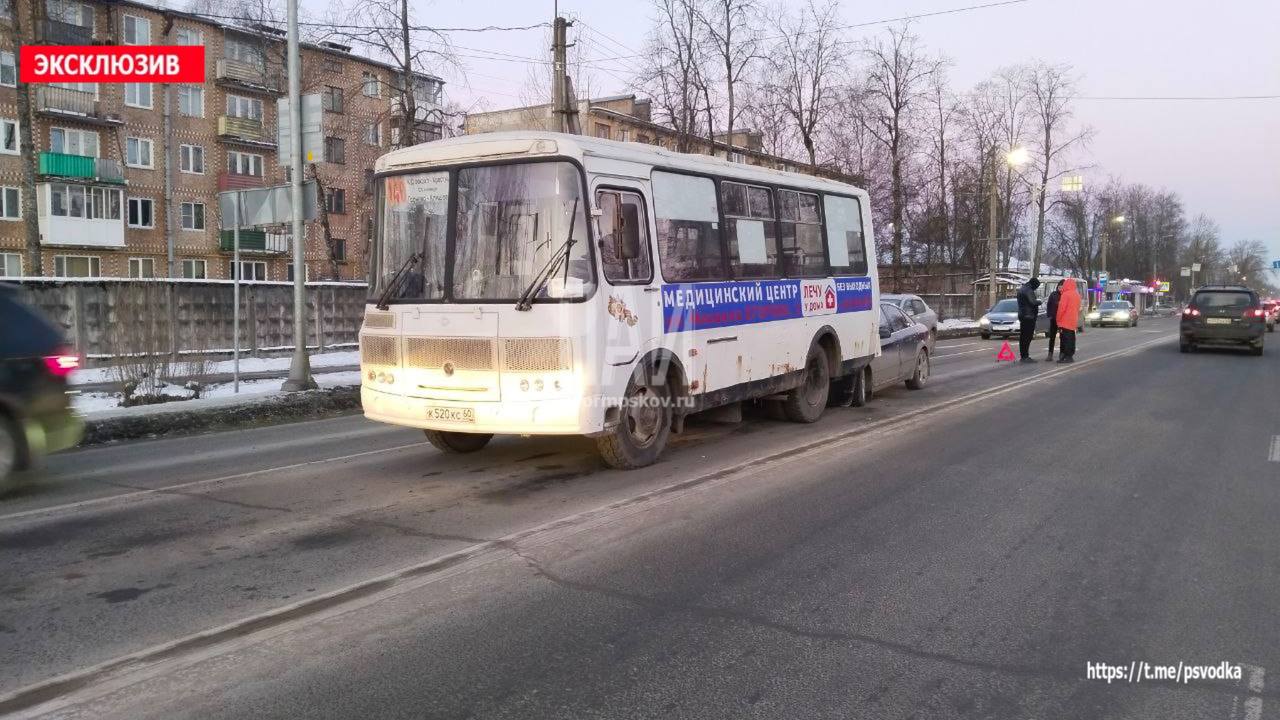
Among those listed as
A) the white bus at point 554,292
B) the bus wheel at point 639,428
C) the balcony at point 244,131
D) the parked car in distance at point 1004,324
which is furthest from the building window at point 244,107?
the bus wheel at point 639,428

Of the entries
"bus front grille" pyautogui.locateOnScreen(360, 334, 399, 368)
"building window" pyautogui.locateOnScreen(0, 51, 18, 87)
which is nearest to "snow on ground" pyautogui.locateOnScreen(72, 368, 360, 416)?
"bus front grille" pyautogui.locateOnScreen(360, 334, 399, 368)

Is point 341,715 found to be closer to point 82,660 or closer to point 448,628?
point 448,628

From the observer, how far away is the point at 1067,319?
20.9 m

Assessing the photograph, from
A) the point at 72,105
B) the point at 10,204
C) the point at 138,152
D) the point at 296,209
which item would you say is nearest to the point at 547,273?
the point at 296,209

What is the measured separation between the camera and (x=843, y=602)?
4.76m

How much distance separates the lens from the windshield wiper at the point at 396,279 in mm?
7953

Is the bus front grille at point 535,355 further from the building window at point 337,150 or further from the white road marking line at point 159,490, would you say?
the building window at point 337,150

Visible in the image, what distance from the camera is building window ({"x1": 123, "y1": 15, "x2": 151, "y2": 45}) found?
4150 cm

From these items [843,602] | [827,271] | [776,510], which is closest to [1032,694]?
[843,602]

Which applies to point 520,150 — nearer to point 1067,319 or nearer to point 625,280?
point 625,280

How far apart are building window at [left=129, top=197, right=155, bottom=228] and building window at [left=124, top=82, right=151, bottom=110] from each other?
4.43 metres

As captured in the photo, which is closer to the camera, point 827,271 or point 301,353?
point 827,271

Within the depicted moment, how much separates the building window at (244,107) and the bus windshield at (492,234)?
44067 millimetres

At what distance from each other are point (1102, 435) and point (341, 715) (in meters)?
9.48
